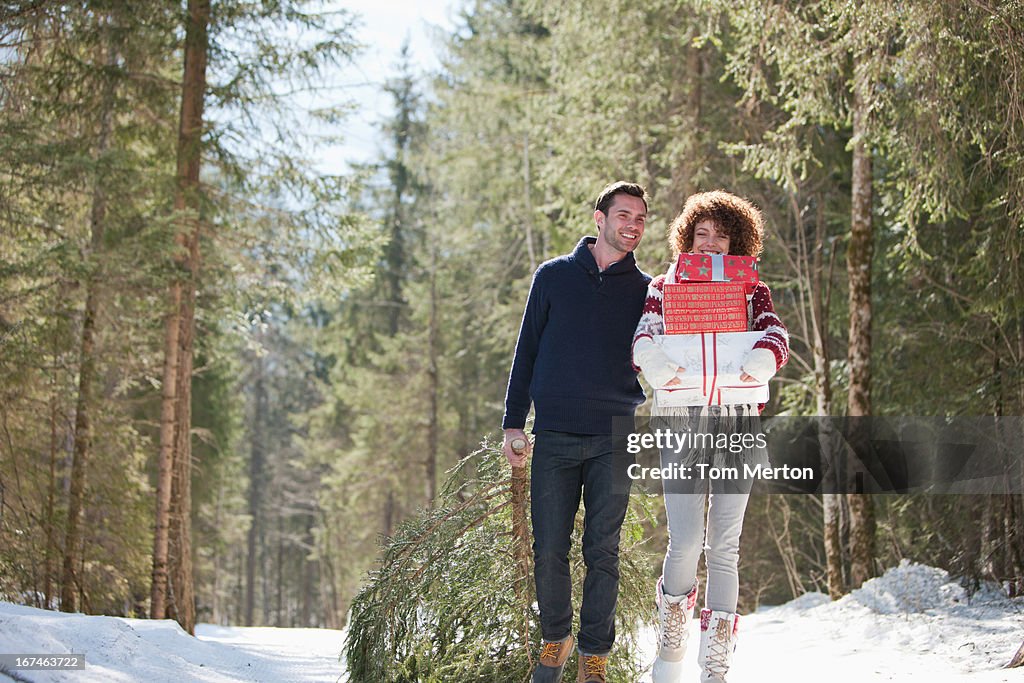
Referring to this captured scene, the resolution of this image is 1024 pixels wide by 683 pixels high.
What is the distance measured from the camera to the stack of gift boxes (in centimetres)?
385

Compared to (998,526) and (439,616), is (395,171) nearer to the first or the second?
(998,526)

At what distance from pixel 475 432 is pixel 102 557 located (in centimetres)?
1456

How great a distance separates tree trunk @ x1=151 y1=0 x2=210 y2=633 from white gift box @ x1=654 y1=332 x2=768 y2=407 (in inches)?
288

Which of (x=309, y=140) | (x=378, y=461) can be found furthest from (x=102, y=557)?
(x=378, y=461)

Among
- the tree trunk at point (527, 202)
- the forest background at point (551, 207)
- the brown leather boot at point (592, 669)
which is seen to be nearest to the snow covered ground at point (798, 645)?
the forest background at point (551, 207)

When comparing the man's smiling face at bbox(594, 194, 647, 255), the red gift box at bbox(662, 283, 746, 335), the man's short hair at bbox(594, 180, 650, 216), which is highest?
the man's short hair at bbox(594, 180, 650, 216)

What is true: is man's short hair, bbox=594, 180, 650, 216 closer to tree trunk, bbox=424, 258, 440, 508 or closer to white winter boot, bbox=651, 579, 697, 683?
white winter boot, bbox=651, 579, 697, 683

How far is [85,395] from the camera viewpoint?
32.8 feet

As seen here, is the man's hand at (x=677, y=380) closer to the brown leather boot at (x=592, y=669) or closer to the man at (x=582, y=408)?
the man at (x=582, y=408)

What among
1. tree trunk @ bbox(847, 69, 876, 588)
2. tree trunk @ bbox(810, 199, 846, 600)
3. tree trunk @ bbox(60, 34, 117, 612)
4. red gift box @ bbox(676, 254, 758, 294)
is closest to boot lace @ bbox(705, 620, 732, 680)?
red gift box @ bbox(676, 254, 758, 294)

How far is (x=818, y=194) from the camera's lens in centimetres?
1221

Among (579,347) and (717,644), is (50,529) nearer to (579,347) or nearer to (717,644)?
(579,347)
